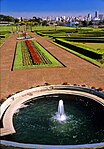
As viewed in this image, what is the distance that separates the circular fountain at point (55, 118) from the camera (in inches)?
258

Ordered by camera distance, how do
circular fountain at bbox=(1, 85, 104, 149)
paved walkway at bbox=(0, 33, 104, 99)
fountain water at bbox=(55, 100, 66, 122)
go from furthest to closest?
paved walkway at bbox=(0, 33, 104, 99), fountain water at bbox=(55, 100, 66, 122), circular fountain at bbox=(1, 85, 104, 149)

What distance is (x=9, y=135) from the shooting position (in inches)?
257

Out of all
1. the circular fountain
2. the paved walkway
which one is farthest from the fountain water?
the paved walkway

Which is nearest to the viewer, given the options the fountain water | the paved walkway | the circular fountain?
the circular fountain

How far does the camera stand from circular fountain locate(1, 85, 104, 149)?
21.5 ft

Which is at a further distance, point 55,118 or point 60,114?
point 60,114

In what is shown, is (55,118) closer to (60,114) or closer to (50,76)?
(60,114)

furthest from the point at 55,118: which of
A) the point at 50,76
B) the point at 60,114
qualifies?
the point at 50,76

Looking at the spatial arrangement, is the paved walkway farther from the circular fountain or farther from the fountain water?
the fountain water

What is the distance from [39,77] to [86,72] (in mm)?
2917

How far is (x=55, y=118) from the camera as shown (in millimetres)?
7895

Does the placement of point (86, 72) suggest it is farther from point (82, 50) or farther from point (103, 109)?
point (82, 50)

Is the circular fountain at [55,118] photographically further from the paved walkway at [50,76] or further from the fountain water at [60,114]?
the paved walkway at [50,76]

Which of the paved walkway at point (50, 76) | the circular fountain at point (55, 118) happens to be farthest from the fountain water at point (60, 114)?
the paved walkway at point (50, 76)
